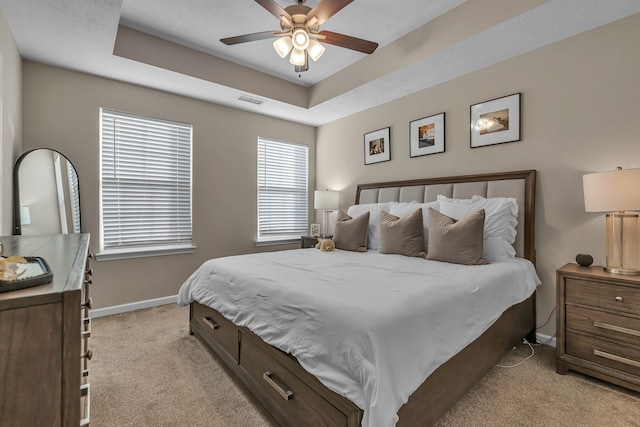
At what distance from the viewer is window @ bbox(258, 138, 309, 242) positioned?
448cm

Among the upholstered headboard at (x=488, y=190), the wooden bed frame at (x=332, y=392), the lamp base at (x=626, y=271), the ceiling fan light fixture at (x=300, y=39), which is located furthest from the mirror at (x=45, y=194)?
the lamp base at (x=626, y=271)

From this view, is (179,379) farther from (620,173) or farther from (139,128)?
(620,173)

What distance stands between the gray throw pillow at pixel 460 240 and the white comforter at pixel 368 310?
0.35ft

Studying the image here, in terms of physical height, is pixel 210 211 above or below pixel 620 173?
below

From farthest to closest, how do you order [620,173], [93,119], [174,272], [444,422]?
[174,272] → [93,119] → [620,173] → [444,422]

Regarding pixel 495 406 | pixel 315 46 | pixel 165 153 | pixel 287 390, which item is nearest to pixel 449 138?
pixel 315 46

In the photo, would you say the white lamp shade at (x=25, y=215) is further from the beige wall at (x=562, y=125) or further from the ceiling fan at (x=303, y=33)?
the beige wall at (x=562, y=125)

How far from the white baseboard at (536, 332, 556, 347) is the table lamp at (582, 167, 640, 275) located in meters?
0.82

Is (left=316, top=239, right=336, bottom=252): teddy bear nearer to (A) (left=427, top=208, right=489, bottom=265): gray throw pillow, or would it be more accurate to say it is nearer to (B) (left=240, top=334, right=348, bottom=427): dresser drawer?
(A) (left=427, top=208, right=489, bottom=265): gray throw pillow

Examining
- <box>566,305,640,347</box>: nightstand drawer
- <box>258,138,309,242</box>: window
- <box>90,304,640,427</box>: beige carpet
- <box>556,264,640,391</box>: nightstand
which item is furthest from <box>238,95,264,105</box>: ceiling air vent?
<box>566,305,640,347</box>: nightstand drawer

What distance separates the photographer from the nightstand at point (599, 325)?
1.86 metres

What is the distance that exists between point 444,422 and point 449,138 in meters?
2.64

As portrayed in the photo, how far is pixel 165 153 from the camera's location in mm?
3623

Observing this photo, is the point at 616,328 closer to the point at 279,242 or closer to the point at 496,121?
the point at 496,121
